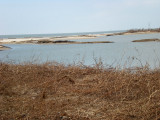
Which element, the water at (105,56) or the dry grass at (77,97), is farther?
the water at (105,56)

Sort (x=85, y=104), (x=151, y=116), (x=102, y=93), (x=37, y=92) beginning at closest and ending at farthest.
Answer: (x=151, y=116)
(x=85, y=104)
(x=102, y=93)
(x=37, y=92)

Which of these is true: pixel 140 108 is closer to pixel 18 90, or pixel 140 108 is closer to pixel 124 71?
pixel 124 71

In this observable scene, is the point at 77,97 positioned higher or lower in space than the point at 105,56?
lower

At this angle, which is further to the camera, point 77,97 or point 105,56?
point 105,56

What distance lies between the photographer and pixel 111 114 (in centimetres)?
473

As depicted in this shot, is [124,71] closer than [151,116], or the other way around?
[151,116]

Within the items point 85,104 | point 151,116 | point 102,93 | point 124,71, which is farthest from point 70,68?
point 151,116

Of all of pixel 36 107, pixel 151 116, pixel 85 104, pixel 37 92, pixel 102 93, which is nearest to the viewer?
pixel 151 116

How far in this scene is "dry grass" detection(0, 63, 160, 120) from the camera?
4.73 meters

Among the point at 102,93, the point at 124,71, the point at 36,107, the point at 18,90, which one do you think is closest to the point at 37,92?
the point at 18,90

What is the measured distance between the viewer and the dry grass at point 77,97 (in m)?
4.73

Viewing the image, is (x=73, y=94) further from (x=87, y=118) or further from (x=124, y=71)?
(x=124, y=71)

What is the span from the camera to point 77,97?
6.17 metres

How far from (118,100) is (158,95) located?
102cm
